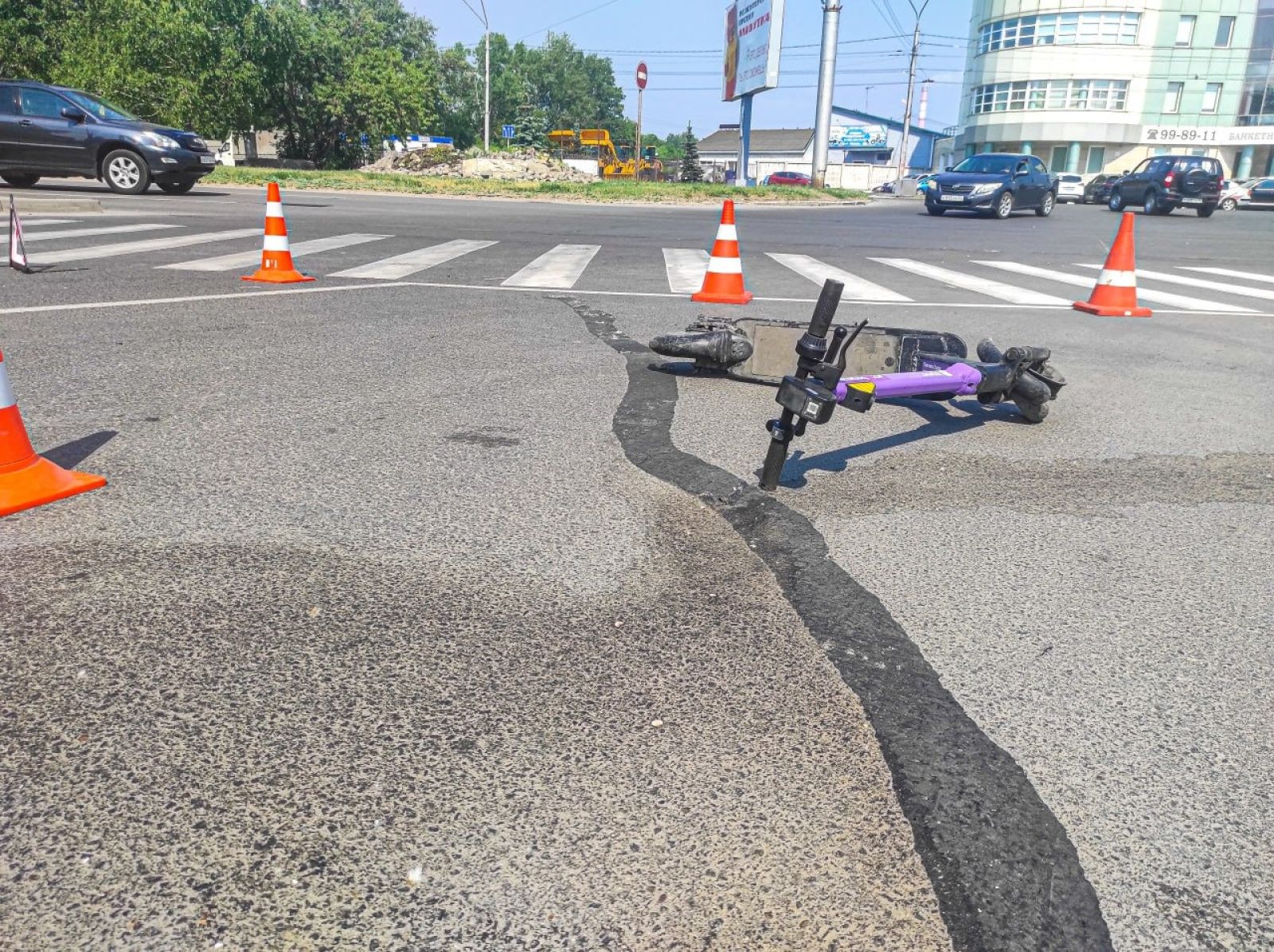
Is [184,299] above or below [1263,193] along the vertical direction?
below

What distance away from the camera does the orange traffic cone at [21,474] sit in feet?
10.0

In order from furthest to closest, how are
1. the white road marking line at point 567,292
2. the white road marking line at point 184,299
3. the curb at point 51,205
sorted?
1. the curb at point 51,205
2. the white road marking line at point 567,292
3. the white road marking line at point 184,299

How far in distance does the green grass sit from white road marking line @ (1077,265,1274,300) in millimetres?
17505

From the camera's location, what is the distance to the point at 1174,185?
2808cm

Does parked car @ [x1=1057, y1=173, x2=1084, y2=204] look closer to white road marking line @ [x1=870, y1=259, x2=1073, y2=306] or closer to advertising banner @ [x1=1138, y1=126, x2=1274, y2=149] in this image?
advertising banner @ [x1=1138, y1=126, x2=1274, y2=149]

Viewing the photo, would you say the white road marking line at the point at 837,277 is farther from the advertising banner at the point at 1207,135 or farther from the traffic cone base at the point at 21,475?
the advertising banner at the point at 1207,135

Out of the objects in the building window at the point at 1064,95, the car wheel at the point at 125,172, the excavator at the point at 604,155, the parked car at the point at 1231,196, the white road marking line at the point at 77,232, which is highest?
the building window at the point at 1064,95

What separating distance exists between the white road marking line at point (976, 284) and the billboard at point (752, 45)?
31.7m

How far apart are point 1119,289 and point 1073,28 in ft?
215

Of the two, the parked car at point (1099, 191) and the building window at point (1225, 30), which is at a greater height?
the building window at point (1225, 30)

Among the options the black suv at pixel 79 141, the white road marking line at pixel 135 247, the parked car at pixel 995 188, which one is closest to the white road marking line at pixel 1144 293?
the white road marking line at pixel 135 247

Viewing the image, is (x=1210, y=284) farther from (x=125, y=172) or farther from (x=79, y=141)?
(x=79, y=141)

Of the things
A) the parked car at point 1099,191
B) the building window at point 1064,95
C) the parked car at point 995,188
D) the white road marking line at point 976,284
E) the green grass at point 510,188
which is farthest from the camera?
the building window at point 1064,95

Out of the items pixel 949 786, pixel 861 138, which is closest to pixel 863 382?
pixel 949 786
